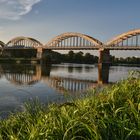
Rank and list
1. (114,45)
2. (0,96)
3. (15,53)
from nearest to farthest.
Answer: (0,96)
(114,45)
(15,53)

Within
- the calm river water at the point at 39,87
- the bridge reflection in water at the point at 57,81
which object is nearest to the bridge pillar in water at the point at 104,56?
the calm river water at the point at 39,87

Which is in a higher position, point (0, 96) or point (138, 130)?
point (138, 130)

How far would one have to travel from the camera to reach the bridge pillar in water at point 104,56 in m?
93.2

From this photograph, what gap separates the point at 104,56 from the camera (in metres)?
95.2

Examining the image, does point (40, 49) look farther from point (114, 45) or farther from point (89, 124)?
point (89, 124)

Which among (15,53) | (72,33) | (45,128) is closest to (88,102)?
(45,128)

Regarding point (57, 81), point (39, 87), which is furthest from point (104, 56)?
point (39, 87)

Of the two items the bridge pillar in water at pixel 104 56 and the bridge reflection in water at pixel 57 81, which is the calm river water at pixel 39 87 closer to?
the bridge reflection in water at pixel 57 81

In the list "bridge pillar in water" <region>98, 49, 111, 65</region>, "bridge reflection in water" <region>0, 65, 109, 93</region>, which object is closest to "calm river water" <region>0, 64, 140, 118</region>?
"bridge reflection in water" <region>0, 65, 109, 93</region>

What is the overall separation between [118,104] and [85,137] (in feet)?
6.05

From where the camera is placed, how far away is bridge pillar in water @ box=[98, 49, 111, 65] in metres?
93.2

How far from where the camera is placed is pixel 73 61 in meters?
131

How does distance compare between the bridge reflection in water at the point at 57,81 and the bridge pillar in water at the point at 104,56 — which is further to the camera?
the bridge pillar in water at the point at 104,56

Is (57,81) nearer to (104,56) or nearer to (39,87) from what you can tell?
(39,87)
